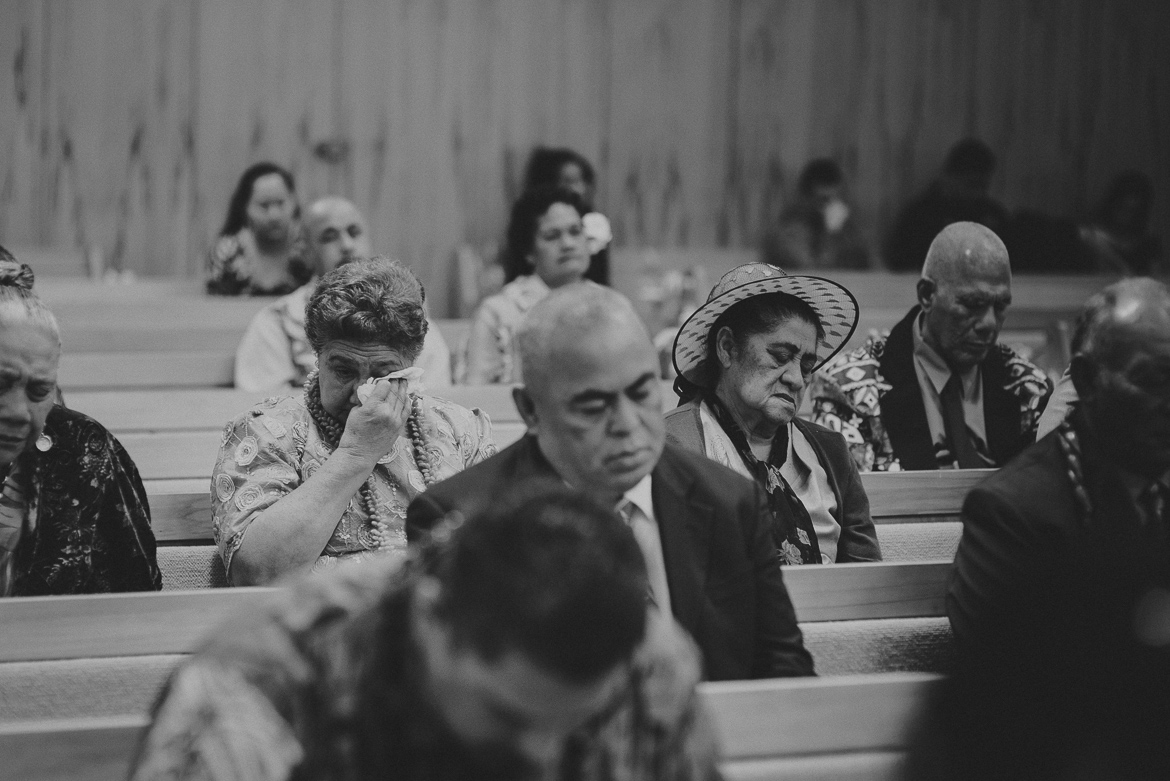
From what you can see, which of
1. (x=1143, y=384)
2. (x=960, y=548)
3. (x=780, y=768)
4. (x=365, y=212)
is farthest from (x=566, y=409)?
(x=365, y=212)

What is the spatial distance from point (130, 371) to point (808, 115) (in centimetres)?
438

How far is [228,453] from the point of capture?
235 centimetres

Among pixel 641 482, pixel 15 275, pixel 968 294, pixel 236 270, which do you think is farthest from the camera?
pixel 236 270

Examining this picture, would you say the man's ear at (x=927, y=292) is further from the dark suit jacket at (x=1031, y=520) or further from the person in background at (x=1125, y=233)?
the person in background at (x=1125, y=233)

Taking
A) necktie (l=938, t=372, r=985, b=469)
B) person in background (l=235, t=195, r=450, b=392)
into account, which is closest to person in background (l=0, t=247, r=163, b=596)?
person in background (l=235, t=195, r=450, b=392)

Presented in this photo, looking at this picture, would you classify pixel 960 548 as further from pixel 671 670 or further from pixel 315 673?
pixel 315 673

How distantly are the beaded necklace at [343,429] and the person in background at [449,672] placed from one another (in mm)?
1167

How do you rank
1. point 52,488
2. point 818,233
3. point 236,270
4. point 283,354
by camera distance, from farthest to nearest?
point 818,233 < point 236,270 < point 283,354 < point 52,488

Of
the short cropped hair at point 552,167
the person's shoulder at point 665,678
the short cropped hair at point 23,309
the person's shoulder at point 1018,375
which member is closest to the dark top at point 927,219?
the short cropped hair at point 552,167

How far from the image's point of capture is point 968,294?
10.4ft

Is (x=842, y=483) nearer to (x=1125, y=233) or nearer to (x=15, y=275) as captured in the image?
(x=15, y=275)

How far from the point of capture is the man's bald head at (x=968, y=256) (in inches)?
125

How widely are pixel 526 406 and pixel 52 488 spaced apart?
0.87m

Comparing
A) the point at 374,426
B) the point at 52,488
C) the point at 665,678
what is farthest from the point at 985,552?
the point at 52,488
